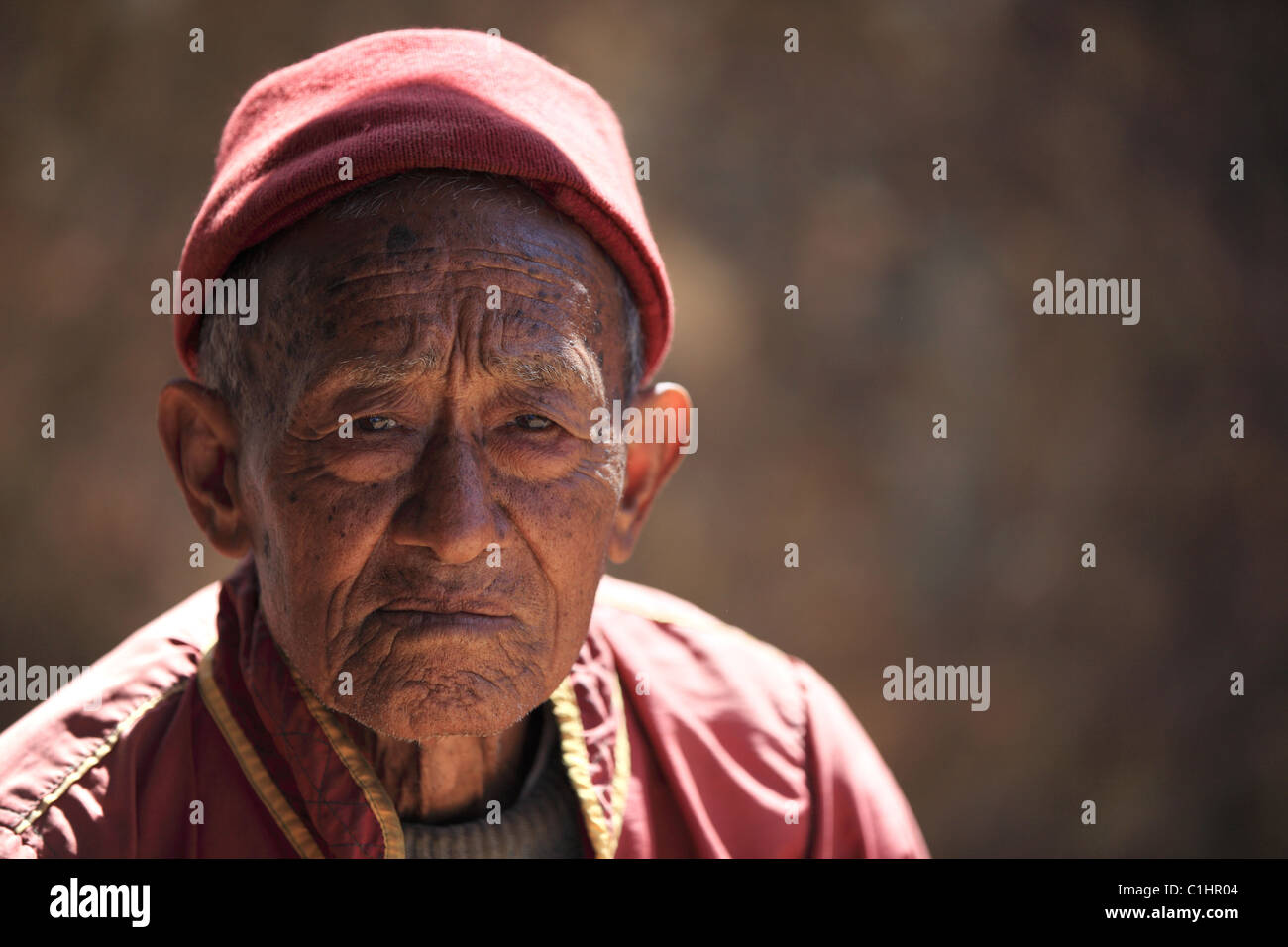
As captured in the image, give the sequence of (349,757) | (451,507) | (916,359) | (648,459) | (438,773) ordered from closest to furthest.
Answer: (451,507) → (349,757) → (438,773) → (648,459) → (916,359)

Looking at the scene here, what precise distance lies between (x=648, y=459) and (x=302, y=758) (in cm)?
79

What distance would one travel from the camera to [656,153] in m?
3.62

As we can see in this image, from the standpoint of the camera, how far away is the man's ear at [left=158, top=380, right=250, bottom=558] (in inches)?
73.5

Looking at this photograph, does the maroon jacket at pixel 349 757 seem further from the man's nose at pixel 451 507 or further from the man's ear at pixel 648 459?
the man's nose at pixel 451 507

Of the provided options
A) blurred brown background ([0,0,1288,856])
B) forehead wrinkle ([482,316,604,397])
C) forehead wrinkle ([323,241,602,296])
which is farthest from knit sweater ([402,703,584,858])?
blurred brown background ([0,0,1288,856])

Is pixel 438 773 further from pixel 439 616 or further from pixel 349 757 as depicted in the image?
pixel 439 616

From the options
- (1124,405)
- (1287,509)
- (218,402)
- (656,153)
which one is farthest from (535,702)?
(1287,509)

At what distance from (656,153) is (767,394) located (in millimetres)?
834

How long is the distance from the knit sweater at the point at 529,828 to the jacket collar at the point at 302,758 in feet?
0.19

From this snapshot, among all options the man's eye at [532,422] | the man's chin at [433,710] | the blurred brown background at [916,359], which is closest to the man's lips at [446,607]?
the man's chin at [433,710]

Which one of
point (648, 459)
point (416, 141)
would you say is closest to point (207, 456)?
point (416, 141)

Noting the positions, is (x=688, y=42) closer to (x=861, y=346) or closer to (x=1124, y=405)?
(x=861, y=346)

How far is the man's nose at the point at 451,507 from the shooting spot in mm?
1604

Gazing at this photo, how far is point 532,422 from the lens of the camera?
1.75 m
